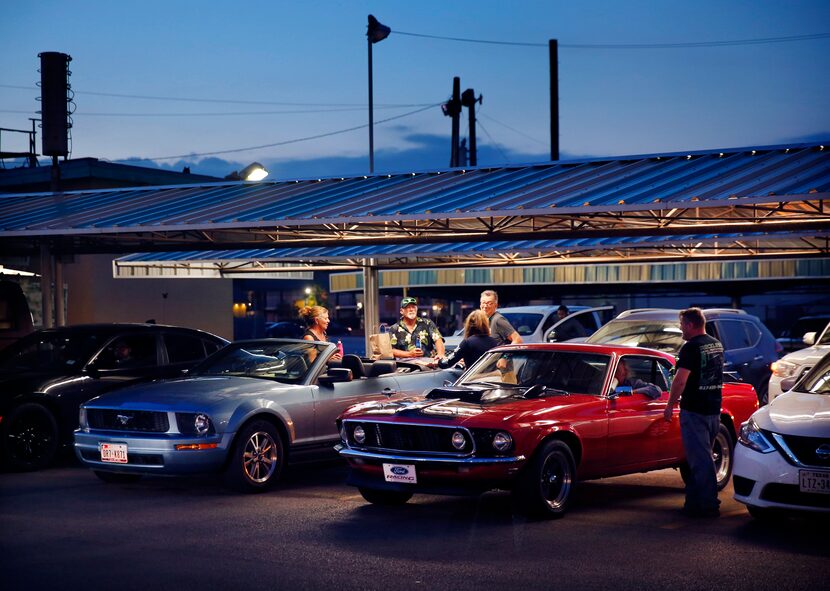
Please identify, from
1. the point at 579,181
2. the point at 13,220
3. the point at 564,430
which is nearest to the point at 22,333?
the point at 13,220

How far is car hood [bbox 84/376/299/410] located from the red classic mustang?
124 cm

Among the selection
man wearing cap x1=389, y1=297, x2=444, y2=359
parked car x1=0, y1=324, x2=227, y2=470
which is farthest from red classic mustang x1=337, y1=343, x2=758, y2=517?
man wearing cap x1=389, y1=297, x2=444, y2=359

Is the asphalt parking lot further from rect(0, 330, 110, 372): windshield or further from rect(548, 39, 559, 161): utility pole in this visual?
rect(548, 39, 559, 161): utility pole

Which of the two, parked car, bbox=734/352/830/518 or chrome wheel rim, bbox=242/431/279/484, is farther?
chrome wheel rim, bbox=242/431/279/484

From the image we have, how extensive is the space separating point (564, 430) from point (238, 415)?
3212 millimetres

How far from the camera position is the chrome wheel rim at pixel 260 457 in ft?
35.2

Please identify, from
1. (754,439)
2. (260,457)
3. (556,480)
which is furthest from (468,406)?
(260,457)

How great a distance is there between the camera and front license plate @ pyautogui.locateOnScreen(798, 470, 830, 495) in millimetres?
8156

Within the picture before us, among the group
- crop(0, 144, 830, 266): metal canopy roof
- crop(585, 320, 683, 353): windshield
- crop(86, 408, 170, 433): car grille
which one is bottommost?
crop(86, 408, 170, 433): car grille

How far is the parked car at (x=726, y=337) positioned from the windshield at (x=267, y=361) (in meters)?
6.48

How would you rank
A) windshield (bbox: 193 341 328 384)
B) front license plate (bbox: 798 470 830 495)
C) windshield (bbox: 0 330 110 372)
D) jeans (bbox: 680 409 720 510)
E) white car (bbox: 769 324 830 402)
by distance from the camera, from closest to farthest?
1. front license plate (bbox: 798 470 830 495)
2. jeans (bbox: 680 409 720 510)
3. windshield (bbox: 193 341 328 384)
4. windshield (bbox: 0 330 110 372)
5. white car (bbox: 769 324 830 402)

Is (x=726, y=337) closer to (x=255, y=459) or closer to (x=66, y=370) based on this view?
(x=255, y=459)

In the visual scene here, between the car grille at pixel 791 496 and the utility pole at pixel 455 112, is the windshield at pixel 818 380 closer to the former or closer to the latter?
the car grille at pixel 791 496

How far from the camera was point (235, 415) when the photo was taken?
1055cm
